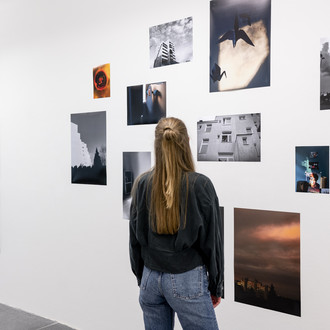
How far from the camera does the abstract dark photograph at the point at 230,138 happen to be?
214 centimetres

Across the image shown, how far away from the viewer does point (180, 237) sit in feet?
5.06

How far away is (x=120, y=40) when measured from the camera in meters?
2.67

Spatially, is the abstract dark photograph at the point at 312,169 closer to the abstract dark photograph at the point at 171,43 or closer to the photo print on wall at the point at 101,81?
the abstract dark photograph at the point at 171,43

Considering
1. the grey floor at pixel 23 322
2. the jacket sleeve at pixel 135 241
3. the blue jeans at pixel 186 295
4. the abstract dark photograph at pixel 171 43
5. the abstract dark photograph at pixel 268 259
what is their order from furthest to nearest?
the grey floor at pixel 23 322, the abstract dark photograph at pixel 171 43, the abstract dark photograph at pixel 268 259, the jacket sleeve at pixel 135 241, the blue jeans at pixel 186 295

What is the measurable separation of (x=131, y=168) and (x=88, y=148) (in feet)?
1.41

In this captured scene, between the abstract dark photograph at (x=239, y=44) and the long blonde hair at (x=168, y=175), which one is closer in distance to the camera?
the long blonde hair at (x=168, y=175)

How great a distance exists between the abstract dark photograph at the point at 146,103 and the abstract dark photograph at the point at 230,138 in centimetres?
33

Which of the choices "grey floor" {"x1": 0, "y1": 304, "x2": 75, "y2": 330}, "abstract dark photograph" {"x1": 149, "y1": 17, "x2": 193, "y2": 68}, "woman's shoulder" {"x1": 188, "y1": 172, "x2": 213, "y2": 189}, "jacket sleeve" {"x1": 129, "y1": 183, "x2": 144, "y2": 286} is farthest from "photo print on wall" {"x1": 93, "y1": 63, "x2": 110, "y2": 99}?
"grey floor" {"x1": 0, "y1": 304, "x2": 75, "y2": 330}

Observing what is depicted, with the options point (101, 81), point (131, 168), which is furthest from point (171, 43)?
point (131, 168)

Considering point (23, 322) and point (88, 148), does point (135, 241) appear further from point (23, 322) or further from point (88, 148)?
point (23, 322)

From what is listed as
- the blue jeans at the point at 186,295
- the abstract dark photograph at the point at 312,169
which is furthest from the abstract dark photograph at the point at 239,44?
the blue jeans at the point at 186,295

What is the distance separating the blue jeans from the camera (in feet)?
5.07

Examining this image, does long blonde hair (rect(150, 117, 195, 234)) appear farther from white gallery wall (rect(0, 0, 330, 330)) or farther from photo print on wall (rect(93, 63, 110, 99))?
photo print on wall (rect(93, 63, 110, 99))

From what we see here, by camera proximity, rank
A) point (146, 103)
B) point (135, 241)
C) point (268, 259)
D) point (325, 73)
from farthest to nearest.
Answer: point (146, 103) → point (268, 259) → point (325, 73) → point (135, 241)
